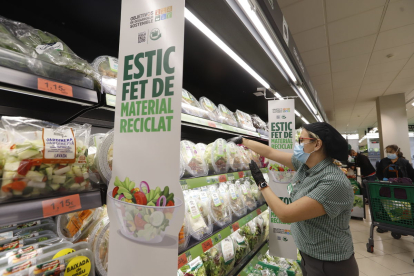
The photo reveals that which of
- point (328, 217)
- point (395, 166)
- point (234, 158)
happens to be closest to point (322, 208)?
point (328, 217)

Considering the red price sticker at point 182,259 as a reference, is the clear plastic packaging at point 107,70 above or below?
above

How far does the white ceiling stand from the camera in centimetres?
327

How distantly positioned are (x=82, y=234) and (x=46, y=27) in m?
1.32

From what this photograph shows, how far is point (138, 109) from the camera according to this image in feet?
3.03

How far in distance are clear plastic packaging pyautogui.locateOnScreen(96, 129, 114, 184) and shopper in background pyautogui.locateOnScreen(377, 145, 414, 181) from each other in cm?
683

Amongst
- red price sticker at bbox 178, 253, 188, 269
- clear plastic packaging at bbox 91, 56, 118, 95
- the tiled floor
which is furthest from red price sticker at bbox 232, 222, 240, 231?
the tiled floor

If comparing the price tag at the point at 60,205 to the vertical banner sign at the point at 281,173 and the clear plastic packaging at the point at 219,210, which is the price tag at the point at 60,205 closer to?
the clear plastic packaging at the point at 219,210

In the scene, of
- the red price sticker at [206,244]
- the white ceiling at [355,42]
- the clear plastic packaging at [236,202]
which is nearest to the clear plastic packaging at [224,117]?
the clear plastic packaging at [236,202]

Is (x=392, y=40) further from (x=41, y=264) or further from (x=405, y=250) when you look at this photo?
(x=41, y=264)

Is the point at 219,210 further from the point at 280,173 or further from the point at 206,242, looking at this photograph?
the point at 280,173

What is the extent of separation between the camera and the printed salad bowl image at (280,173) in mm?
2924

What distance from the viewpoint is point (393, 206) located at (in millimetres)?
3627

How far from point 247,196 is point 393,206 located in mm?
2747

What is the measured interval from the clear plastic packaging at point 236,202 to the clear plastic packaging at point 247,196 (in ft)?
0.27
